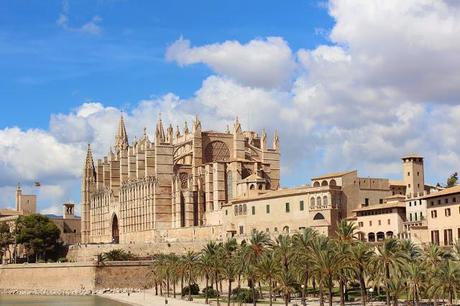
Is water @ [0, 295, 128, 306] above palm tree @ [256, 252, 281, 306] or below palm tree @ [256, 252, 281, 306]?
below

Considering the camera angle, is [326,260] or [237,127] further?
[237,127]

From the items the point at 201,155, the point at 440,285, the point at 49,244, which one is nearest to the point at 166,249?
the point at 201,155

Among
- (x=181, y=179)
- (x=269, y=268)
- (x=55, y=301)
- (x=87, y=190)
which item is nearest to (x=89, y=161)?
(x=87, y=190)

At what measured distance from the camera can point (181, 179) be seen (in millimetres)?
102812

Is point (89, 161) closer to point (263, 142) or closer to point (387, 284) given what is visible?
point (263, 142)

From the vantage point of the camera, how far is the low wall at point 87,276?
82938 millimetres

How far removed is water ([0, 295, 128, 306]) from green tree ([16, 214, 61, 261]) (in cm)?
2042

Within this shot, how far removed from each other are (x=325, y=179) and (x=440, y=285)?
36599mm

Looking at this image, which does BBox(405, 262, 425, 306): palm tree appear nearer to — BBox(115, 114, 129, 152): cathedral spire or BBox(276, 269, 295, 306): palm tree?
BBox(276, 269, 295, 306): palm tree

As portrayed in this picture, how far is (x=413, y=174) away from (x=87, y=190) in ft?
205

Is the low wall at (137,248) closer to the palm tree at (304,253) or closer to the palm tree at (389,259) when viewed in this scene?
the palm tree at (304,253)

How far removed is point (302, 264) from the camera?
177 feet

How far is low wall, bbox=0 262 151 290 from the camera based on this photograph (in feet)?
272

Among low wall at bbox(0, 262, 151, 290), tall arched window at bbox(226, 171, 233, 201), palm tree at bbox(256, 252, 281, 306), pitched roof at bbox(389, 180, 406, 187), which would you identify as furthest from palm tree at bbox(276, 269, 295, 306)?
tall arched window at bbox(226, 171, 233, 201)
